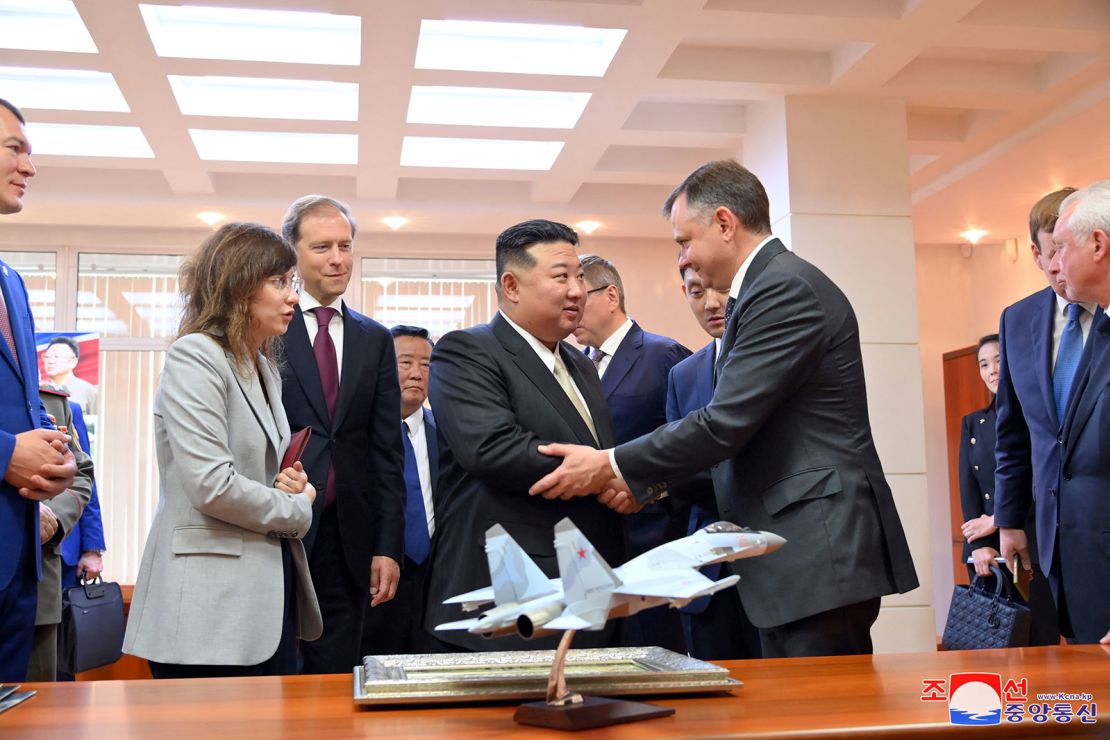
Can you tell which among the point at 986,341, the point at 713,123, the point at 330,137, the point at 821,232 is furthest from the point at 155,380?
the point at 986,341

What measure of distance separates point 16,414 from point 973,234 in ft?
28.5

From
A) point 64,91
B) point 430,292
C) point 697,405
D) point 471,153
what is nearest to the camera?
point 697,405

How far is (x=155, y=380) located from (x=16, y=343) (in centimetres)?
676

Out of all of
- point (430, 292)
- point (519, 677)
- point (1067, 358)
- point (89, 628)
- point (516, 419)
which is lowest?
point (89, 628)

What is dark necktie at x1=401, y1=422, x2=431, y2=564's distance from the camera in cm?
393

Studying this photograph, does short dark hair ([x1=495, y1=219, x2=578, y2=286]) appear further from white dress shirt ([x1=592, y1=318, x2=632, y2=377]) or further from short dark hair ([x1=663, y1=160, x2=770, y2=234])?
white dress shirt ([x1=592, y1=318, x2=632, y2=377])

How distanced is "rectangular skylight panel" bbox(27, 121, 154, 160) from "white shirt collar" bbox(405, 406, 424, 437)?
11.9 feet

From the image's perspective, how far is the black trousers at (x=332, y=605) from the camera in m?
2.96

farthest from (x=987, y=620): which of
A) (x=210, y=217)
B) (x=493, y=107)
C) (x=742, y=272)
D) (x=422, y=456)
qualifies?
(x=210, y=217)

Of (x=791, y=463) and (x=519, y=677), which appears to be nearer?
(x=519, y=677)

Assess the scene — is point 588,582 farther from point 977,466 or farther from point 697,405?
point 977,466

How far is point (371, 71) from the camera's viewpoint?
18.7 feet

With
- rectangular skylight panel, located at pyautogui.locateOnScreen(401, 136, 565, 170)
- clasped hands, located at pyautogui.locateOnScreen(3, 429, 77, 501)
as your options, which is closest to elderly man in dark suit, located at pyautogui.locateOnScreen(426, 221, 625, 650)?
clasped hands, located at pyautogui.locateOnScreen(3, 429, 77, 501)

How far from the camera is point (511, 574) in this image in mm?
1530
